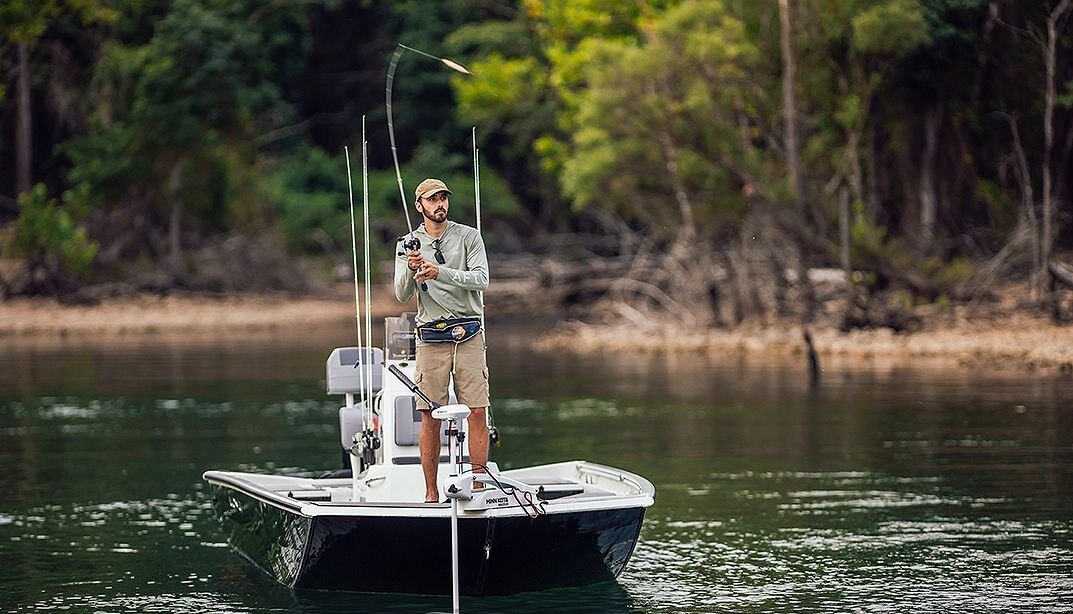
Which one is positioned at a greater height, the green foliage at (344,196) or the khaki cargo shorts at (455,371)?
the green foliage at (344,196)

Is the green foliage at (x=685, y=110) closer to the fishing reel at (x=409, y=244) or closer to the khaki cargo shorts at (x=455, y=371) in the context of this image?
the khaki cargo shorts at (x=455, y=371)

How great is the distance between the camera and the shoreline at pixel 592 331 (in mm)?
27344

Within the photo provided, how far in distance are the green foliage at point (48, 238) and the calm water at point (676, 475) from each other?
13.1 meters

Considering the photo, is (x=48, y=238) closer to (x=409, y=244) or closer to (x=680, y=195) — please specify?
(x=680, y=195)

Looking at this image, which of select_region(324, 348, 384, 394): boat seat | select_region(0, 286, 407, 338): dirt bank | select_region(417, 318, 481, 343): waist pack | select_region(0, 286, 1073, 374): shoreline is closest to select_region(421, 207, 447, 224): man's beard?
select_region(417, 318, 481, 343): waist pack

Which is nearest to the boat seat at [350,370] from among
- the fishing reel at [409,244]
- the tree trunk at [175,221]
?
the fishing reel at [409,244]

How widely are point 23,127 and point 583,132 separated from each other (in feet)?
59.3

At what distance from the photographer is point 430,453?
10219mm

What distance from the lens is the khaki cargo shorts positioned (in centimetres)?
1011

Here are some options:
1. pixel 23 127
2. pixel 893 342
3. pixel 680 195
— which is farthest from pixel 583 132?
pixel 23 127

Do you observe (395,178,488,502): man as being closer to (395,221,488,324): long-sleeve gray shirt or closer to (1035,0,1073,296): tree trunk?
(395,221,488,324): long-sleeve gray shirt

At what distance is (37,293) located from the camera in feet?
139

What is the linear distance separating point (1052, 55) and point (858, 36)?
3107 millimetres

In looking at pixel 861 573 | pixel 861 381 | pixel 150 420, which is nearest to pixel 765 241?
pixel 861 381
